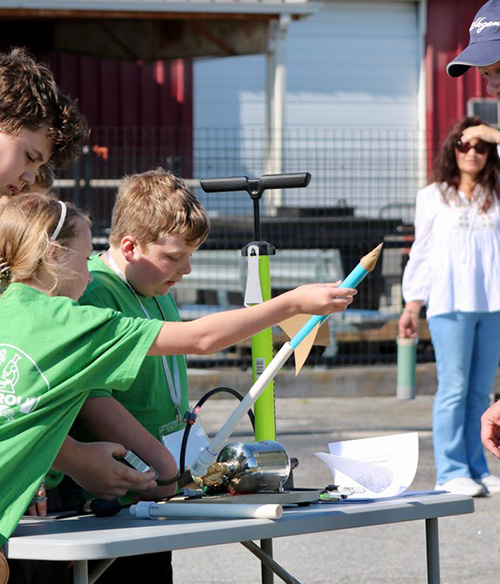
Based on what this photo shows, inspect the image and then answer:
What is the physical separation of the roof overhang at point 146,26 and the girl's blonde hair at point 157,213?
9.48m

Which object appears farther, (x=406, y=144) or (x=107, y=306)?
(x=406, y=144)

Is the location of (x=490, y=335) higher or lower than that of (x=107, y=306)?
lower

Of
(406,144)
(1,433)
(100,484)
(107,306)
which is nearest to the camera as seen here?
(1,433)

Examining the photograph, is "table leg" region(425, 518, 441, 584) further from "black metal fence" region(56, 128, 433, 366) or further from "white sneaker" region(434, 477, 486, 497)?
"black metal fence" region(56, 128, 433, 366)

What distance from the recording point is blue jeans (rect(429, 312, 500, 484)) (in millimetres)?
6281

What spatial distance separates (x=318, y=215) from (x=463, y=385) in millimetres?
5460

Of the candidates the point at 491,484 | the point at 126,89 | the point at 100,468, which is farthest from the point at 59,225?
the point at 126,89

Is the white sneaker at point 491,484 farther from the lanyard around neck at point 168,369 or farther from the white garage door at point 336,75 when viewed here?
the white garage door at point 336,75

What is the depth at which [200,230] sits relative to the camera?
315cm

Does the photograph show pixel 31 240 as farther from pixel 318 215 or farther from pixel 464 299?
pixel 318 215

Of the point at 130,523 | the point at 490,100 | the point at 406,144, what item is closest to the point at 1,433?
the point at 130,523

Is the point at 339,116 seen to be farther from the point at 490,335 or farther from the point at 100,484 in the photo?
the point at 100,484

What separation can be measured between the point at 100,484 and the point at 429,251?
400 centimetres

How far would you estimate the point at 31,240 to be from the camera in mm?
2715
